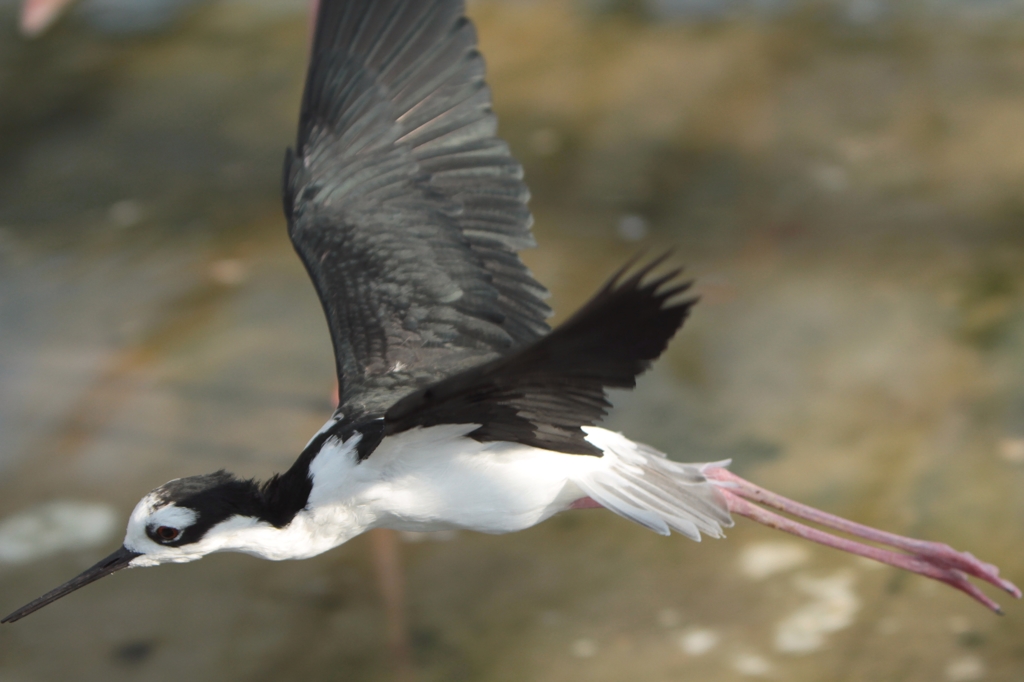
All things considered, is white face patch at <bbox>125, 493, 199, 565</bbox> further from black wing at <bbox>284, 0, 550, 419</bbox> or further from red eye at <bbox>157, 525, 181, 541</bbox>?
black wing at <bbox>284, 0, 550, 419</bbox>

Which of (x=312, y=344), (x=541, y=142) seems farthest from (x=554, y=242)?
(x=312, y=344)

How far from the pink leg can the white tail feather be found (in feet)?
0.32

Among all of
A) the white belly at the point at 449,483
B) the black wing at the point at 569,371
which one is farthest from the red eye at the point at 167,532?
the black wing at the point at 569,371

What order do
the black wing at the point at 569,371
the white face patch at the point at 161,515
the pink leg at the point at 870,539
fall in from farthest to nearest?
the pink leg at the point at 870,539
the white face patch at the point at 161,515
the black wing at the point at 569,371

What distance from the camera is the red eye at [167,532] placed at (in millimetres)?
2150

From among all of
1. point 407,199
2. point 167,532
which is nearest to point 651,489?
point 407,199

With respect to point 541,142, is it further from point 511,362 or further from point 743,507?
point 511,362

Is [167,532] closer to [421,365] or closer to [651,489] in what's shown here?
[421,365]

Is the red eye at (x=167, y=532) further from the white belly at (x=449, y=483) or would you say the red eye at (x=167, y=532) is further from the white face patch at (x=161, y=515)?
the white belly at (x=449, y=483)

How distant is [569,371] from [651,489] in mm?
633

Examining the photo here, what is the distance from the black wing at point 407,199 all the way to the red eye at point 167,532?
1.43 feet

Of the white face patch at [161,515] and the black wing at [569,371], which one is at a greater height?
the black wing at [569,371]

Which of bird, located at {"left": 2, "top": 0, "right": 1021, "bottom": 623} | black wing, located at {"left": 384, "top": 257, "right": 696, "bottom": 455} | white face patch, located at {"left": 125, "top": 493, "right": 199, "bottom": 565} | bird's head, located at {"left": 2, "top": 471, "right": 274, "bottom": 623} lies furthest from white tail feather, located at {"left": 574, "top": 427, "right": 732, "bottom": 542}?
white face patch, located at {"left": 125, "top": 493, "right": 199, "bottom": 565}

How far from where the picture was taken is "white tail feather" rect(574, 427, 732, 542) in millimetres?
2234
